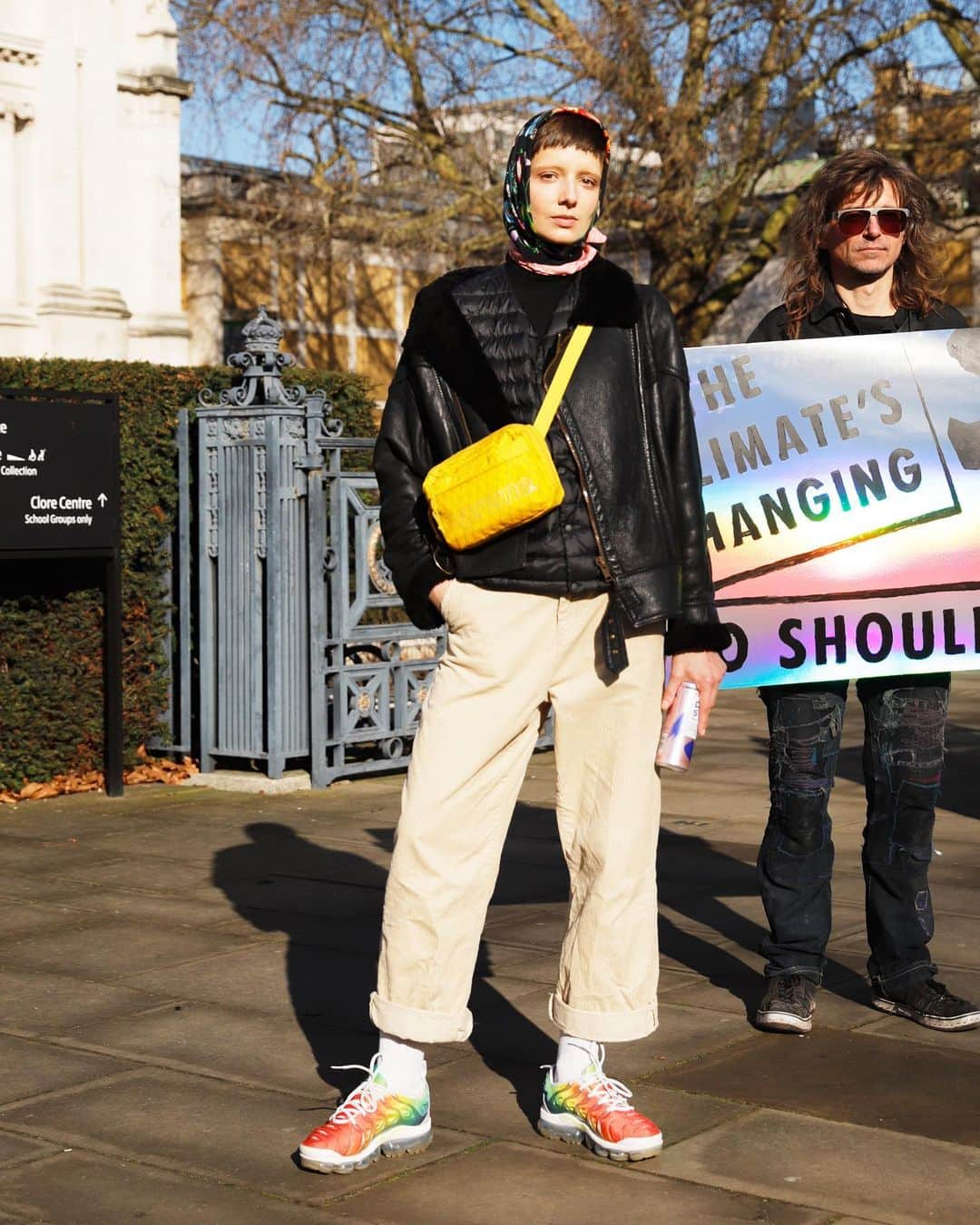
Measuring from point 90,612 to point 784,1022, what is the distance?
16.6 ft

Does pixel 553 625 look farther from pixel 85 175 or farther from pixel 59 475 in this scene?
pixel 85 175

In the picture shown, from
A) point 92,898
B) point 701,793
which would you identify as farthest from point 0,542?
point 701,793

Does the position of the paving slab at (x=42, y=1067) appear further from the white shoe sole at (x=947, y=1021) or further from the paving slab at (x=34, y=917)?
the white shoe sole at (x=947, y=1021)

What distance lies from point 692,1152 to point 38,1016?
1964 millimetres

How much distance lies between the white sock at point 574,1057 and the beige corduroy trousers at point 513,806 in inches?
2.0

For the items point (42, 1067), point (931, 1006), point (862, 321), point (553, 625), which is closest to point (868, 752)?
point (931, 1006)

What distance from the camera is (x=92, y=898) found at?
21.4 feet

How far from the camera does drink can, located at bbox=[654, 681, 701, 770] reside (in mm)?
3805

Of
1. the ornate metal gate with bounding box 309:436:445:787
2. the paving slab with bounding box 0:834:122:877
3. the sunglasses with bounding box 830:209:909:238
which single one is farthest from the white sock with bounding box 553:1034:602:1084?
the ornate metal gate with bounding box 309:436:445:787

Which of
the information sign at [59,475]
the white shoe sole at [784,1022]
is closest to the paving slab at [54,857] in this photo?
the information sign at [59,475]

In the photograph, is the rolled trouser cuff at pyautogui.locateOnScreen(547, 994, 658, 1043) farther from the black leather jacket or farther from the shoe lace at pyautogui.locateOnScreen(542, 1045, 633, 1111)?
the black leather jacket

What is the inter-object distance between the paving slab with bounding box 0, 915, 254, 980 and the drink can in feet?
7.37

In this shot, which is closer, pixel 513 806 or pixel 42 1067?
pixel 513 806

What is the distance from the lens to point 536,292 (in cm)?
381
